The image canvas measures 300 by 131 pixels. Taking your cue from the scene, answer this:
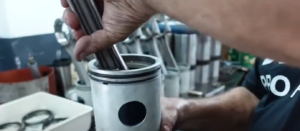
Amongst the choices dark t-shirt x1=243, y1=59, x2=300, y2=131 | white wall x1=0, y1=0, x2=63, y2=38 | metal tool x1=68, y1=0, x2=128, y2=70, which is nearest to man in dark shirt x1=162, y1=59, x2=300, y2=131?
dark t-shirt x1=243, y1=59, x2=300, y2=131

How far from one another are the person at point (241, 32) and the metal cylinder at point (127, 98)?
0.04 meters

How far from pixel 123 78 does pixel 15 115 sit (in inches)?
14.6

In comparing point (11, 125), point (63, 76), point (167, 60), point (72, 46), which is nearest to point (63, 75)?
point (63, 76)

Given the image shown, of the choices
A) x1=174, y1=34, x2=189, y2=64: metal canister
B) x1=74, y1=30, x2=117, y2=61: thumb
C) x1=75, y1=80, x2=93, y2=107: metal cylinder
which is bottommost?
x1=75, y1=80, x2=93, y2=107: metal cylinder

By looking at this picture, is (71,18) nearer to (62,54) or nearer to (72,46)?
(72,46)

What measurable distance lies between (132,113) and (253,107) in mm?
463

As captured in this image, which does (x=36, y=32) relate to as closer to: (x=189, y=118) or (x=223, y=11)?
(x=189, y=118)

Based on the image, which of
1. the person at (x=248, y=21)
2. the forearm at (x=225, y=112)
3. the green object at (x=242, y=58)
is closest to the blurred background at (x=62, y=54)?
the forearm at (x=225, y=112)

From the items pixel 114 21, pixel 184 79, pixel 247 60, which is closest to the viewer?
pixel 114 21

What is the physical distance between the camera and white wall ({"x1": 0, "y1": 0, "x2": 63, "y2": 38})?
2.49ft

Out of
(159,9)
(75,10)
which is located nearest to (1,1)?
(75,10)

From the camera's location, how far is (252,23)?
0.70 feet

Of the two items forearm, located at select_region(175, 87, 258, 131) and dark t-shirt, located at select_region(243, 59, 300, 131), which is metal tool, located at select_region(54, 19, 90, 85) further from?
dark t-shirt, located at select_region(243, 59, 300, 131)

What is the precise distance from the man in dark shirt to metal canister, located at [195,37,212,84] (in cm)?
25
